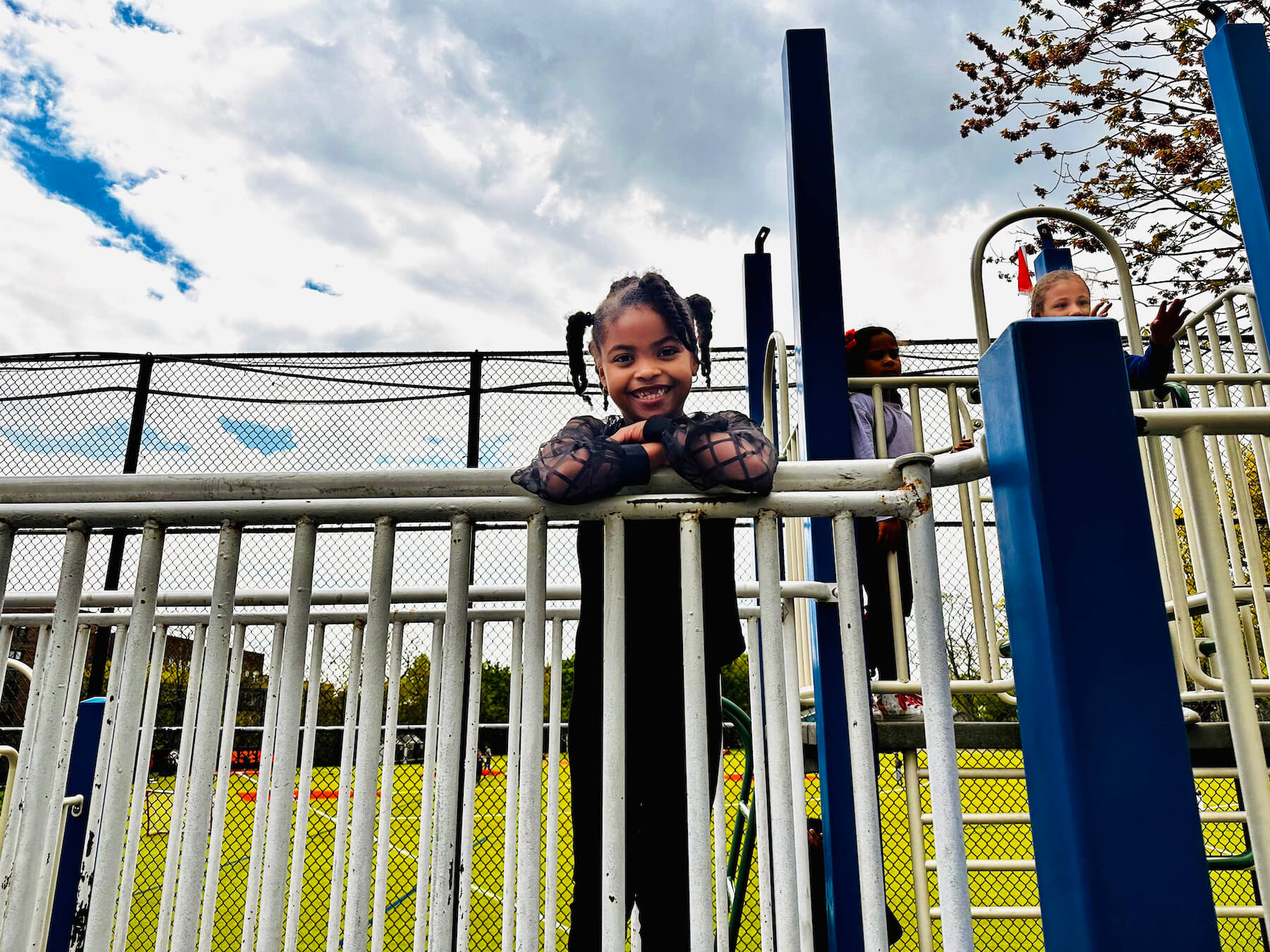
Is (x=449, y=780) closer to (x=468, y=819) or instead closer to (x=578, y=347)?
(x=468, y=819)

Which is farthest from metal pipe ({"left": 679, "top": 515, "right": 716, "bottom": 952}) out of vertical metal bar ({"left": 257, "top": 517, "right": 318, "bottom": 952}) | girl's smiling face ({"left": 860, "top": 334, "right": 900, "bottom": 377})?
girl's smiling face ({"left": 860, "top": 334, "right": 900, "bottom": 377})

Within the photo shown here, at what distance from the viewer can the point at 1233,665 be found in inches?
40.7

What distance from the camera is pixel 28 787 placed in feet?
3.55

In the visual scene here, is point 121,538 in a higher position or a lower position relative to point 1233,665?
higher

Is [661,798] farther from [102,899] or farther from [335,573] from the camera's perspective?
[335,573]

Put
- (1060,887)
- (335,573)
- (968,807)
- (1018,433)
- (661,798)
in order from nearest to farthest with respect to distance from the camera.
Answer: (1060,887)
(1018,433)
(661,798)
(335,573)
(968,807)

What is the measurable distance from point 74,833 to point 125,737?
204cm

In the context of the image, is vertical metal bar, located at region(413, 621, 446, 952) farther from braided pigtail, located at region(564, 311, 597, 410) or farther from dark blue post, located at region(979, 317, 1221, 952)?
dark blue post, located at region(979, 317, 1221, 952)

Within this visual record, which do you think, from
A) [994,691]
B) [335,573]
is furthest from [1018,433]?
[335,573]

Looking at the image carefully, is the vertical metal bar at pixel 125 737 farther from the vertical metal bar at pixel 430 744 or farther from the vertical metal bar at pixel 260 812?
the vertical metal bar at pixel 430 744

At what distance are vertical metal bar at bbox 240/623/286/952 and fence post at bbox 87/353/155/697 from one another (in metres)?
3.91

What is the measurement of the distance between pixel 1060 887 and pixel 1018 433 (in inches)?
23.2

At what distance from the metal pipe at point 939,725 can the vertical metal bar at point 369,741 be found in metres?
0.76

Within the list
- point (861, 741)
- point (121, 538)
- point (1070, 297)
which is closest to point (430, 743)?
point (861, 741)
